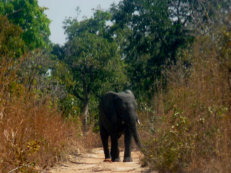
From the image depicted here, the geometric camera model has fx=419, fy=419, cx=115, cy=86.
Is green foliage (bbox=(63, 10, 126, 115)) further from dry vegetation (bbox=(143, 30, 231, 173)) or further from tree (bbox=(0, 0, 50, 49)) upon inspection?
dry vegetation (bbox=(143, 30, 231, 173))

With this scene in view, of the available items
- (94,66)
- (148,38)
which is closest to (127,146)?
(148,38)

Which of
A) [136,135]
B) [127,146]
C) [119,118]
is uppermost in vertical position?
[119,118]

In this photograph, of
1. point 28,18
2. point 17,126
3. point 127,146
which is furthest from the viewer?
point 28,18

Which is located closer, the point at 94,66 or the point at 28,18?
the point at 28,18

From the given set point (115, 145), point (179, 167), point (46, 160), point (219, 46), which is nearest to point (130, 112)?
point (115, 145)

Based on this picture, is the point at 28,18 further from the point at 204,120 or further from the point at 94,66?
the point at 204,120

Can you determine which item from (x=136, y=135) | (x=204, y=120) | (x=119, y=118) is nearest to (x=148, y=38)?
(x=119, y=118)

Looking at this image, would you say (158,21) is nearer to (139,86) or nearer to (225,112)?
(139,86)

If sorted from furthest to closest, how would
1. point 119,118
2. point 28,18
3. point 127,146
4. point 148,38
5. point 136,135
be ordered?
point 28,18, point 148,38, point 119,118, point 136,135, point 127,146

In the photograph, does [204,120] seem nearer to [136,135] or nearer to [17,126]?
[17,126]

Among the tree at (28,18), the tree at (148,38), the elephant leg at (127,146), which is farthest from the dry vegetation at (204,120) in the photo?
the tree at (28,18)

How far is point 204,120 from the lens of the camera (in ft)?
17.6

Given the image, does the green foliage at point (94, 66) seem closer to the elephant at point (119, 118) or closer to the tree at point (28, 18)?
the tree at point (28, 18)

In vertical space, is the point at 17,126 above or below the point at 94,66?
below
